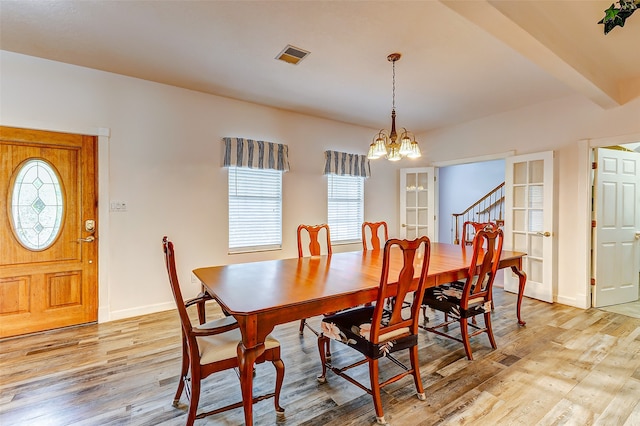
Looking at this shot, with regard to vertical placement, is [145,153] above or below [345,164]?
below

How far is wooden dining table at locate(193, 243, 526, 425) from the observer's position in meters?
1.52

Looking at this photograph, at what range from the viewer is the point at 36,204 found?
2992 millimetres

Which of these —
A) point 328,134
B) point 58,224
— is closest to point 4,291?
point 58,224

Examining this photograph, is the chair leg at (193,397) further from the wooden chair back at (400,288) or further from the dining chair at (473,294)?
the dining chair at (473,294)

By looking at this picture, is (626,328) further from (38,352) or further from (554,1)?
(38,352)

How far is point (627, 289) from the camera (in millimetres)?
3898

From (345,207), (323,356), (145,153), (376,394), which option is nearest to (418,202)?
(345,207)

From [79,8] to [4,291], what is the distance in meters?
2.71

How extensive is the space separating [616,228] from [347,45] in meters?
4.16

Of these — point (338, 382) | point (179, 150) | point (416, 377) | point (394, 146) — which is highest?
point (179, 150)

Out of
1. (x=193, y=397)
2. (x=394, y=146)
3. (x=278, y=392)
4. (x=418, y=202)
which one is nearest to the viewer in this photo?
(x=193, y=397)

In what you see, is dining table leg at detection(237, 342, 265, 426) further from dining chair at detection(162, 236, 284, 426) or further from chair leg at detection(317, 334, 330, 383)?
chair leg at detection(317, 334, 330, 383)

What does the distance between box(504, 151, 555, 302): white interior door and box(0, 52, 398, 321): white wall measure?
352 cm

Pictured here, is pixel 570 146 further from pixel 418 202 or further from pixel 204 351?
pixel 204 351
